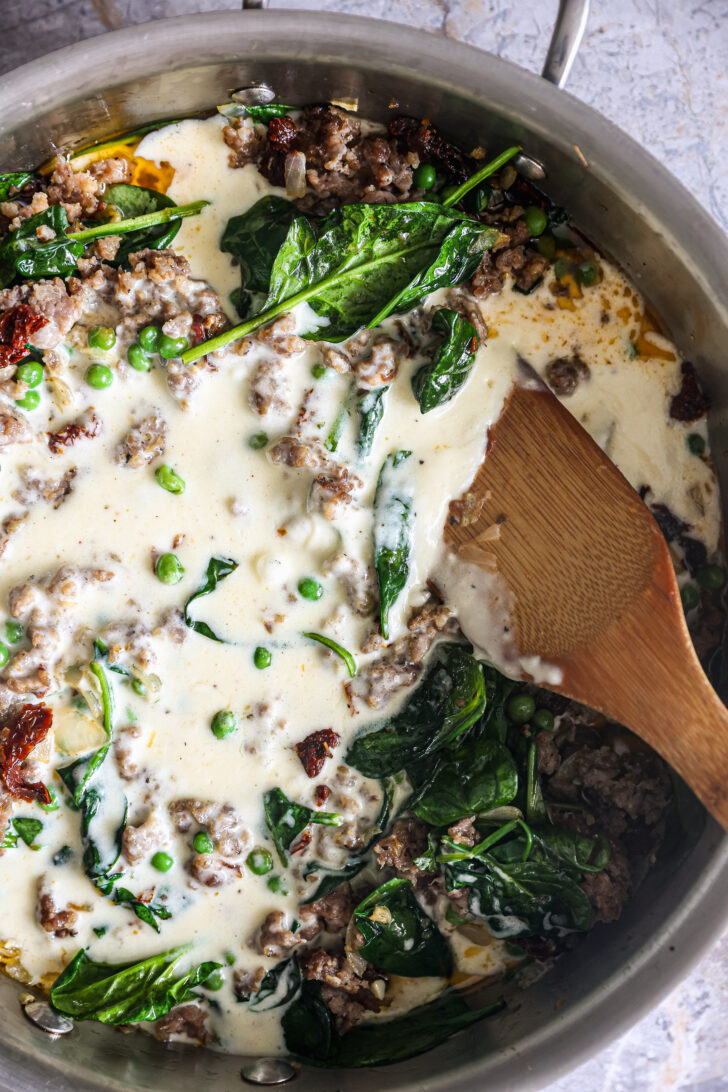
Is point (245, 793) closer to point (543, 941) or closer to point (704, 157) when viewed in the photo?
point (543, 941)

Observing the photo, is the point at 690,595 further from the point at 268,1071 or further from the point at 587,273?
the point at 268,1071

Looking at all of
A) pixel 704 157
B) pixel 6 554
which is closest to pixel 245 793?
pixel 6 554

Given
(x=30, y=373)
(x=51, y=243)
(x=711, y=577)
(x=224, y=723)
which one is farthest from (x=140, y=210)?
(x=711, y=577)

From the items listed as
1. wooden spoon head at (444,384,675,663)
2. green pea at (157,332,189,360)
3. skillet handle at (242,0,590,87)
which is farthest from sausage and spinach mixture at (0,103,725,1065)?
skillet handle at (242,0,590,87)

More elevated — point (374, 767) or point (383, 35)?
point (383, 35)

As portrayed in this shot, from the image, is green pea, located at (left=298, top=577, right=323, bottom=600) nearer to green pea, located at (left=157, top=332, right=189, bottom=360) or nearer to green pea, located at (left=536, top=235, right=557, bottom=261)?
green pea, located at (left=157, top=332, right=189, bottom=360)
